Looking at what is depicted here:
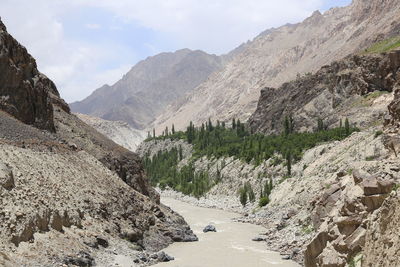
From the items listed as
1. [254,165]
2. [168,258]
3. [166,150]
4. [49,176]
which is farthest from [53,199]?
[166,150]

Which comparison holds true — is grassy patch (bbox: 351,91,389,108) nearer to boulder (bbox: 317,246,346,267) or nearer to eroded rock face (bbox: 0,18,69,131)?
eroded rock face (bbox: 0,18,69,131)

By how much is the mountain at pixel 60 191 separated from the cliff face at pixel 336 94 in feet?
153

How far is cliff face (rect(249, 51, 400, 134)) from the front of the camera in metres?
82.3

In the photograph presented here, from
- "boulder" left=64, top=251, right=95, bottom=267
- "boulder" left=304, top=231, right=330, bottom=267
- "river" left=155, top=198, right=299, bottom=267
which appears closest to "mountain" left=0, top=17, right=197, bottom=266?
"boulder" left=64, top=251, right=95, bottom=267

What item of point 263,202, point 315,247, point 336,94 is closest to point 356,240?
point 315,247

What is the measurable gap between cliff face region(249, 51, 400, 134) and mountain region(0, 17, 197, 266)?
153 ft

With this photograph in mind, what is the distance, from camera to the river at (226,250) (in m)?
30.5

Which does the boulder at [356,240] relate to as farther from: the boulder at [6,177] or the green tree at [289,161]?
the green tree at [289,161]

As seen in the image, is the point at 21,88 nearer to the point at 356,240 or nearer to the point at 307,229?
the point at 307,229

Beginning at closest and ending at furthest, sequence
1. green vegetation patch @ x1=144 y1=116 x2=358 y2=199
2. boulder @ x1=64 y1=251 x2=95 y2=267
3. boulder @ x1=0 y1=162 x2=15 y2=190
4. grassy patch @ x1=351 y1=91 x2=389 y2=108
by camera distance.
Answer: boulder @ x1=64 y1=251 x2=95 y2=267, boulder @ x1=0 y1=162 x2=15 y2=190, green vegetation patch @ x1=144 y1=116 x2=358 y2=199, grassy patch @ x1=351 y1=91 x2=389 y2=108

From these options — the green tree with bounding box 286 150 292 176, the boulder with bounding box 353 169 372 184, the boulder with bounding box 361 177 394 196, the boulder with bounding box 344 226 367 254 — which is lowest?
the boulder with bounding box 344 226 367 254

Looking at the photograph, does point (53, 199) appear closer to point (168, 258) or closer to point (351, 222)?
point (168, 258)

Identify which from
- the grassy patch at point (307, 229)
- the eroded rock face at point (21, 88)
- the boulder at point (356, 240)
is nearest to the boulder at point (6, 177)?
the eroded rock face at point (21, 88)

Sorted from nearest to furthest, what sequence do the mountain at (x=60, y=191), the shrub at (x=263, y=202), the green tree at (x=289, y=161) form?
the mountain at (x=60, y=191) → the shrub at (x=263, y=202) → the green tree at (x=289, y=161)
